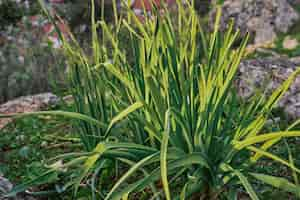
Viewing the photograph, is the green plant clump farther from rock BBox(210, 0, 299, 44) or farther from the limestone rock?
rock BBox(210, 0, 299, 44)

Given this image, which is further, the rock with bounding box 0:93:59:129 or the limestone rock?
the limestone rock

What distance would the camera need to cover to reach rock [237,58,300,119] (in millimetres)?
2807

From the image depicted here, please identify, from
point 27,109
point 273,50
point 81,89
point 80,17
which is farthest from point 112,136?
point 80,17

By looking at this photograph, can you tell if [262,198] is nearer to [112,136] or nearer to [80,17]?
[112,136]

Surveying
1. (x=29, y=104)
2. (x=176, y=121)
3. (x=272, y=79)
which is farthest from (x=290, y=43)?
(x=176, y=121)

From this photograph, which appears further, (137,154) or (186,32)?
(186,32)

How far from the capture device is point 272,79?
2.95 m

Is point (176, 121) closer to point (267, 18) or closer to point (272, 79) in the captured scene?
point (272, 79)

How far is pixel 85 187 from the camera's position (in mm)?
2027

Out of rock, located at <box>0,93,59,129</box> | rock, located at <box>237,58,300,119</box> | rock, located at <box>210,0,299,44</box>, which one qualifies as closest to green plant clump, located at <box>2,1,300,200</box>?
rock, located at <box>237,58,300,119</box>

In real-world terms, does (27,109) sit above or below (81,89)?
below

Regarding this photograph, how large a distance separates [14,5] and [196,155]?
5563 mm

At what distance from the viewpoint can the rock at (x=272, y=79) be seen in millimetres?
2807

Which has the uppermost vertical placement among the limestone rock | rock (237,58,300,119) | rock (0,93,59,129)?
rock (237,58,300,119)
